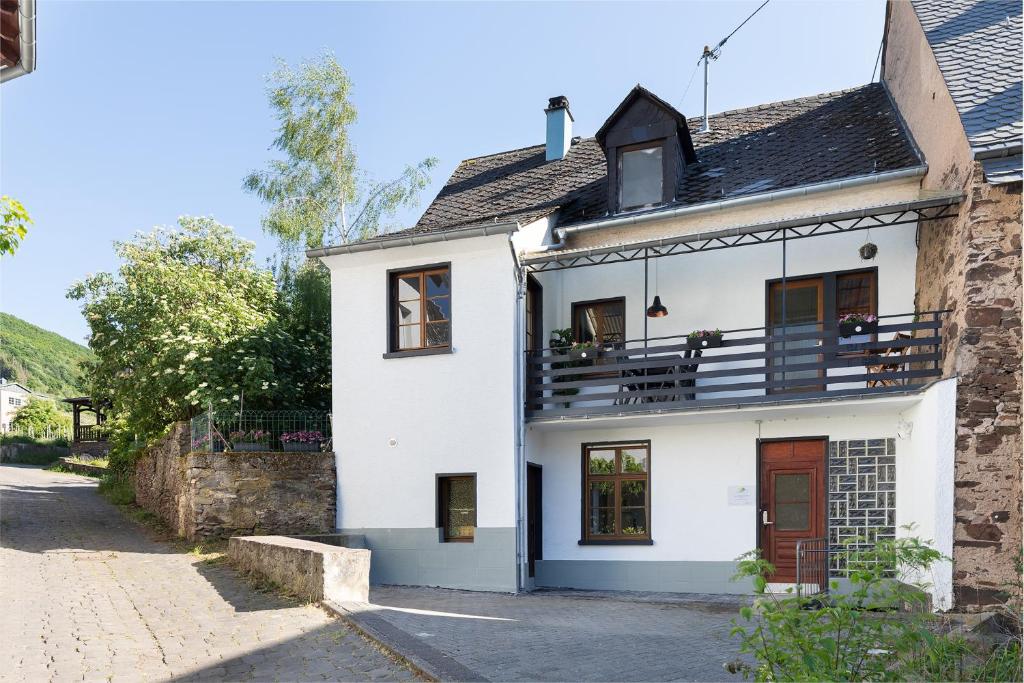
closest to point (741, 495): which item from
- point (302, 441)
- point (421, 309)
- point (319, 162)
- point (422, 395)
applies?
point (422, 395)

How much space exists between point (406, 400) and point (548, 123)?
6.98m

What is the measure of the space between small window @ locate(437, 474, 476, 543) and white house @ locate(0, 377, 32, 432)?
39011 mm

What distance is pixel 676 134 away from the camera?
13.8 meters

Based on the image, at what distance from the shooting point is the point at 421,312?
43.2 ft

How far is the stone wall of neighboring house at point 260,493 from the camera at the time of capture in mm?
13312

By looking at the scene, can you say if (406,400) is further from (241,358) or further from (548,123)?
(548,123)

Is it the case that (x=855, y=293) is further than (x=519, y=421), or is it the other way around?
(x=519, y=421)

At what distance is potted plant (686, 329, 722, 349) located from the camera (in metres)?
11.7

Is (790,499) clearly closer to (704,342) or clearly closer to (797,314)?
(704,342)

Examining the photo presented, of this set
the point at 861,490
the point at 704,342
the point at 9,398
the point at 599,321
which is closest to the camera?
the point at 861,490

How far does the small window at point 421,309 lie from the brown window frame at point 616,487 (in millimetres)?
2909

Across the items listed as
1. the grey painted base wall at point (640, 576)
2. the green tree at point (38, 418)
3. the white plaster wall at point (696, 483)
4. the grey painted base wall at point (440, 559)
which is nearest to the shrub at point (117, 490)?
the grey painted base wall at point (440, 559)

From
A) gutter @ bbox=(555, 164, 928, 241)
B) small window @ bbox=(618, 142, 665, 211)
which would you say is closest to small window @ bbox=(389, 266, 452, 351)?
gutter @ bbox=(555, 164, 928, 241)

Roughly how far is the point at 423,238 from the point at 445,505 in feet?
13.5
